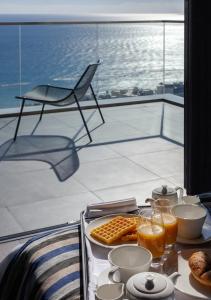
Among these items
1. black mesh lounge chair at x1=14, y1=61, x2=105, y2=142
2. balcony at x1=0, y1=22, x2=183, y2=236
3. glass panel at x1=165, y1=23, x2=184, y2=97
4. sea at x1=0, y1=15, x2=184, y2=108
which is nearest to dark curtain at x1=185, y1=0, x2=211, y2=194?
balcony at x1=0, y1=22, x2=183, y2=236

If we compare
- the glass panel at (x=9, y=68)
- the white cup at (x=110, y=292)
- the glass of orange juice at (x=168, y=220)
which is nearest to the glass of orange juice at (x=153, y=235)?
the glass of orange juice at (x=168, y=220)

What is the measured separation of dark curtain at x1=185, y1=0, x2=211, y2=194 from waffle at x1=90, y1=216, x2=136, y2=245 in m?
Result: 1.34

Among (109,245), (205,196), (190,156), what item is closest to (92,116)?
(190,156)

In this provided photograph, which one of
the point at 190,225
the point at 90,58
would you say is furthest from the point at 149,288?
the point at 90,58

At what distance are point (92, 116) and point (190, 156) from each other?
5.88ft

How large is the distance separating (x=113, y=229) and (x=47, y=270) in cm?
18

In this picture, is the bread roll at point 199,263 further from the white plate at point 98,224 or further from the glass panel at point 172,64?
the glass panel at point 172,64

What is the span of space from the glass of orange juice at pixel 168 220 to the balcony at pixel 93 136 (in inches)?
49.7

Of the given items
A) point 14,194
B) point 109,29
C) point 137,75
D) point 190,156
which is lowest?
point 14,194

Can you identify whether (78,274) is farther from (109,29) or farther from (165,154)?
(109,29)

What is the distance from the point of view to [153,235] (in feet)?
3.55

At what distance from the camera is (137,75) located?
4.91 m

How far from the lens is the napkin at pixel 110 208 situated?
52.6 inches

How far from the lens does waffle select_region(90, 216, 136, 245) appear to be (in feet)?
3.87
